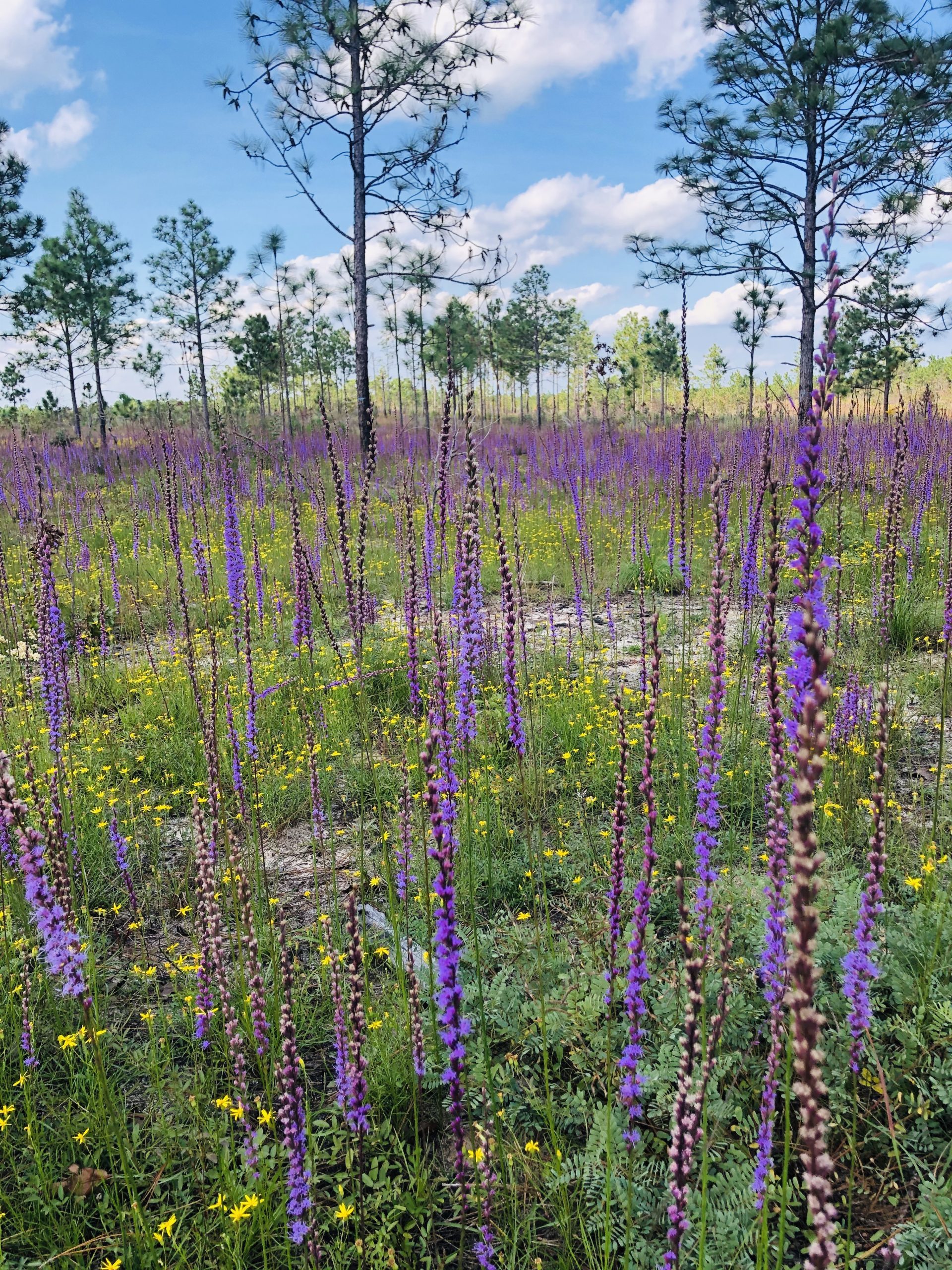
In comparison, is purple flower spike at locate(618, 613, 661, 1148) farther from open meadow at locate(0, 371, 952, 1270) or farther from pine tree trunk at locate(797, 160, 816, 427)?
pine tree trunk at locate(797, 160, 816, 427)

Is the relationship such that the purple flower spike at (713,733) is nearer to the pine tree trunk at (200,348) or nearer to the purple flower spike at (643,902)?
the purple flower spike at (643,902)

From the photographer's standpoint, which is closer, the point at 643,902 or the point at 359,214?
the point at 643,902

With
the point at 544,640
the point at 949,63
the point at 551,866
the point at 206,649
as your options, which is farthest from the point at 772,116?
the point at 551,866

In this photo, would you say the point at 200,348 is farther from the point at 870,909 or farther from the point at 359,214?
the point at 870,909

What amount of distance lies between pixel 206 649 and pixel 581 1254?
6.35 metres

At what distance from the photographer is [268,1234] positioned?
2035mm

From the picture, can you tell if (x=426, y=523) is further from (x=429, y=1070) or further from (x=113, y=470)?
(x=113, y=470)

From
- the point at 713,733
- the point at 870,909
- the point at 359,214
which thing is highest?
the point at 359,214

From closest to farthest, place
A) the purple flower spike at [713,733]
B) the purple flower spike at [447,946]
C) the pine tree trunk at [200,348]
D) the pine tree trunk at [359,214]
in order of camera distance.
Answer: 1. the purple flower spike at [447,946]
2. the purple flower spike at [713,733]
3. the pine tree trunk at [359,214]
4. the pine tree trunk at [200,348]

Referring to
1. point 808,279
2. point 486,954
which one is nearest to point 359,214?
point 808,279

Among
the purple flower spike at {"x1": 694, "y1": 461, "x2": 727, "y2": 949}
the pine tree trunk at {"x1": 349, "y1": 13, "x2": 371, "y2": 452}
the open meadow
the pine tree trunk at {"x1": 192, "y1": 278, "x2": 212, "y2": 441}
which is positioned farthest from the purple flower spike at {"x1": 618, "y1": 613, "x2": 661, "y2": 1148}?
the pine tree trunk at {"x1": 192, "y1": 278, "x2": 212, "y2": 441}

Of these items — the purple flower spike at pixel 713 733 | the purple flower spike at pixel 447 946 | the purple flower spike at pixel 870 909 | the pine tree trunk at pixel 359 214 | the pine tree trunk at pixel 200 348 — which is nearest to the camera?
the purple flower spike at pixel 447 946

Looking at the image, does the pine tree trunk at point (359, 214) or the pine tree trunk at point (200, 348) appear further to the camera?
Answer: the pine tree trunk at point (200, 348)

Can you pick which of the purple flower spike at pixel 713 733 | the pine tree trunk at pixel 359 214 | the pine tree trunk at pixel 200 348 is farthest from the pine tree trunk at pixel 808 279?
the pine tree trunk at pixel 200 348
